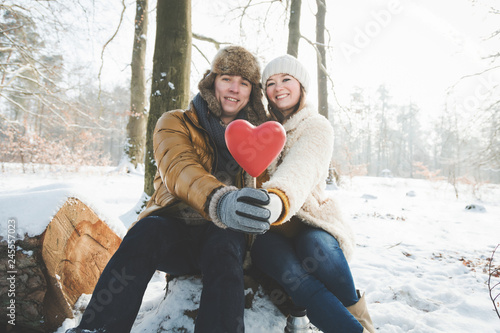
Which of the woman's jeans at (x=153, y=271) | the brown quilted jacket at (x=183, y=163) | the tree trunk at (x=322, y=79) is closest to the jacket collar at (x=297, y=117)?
the brown quilted jacket at (x=183, y=163)

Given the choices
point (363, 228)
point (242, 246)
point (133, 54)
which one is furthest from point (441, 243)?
point (133, 54)

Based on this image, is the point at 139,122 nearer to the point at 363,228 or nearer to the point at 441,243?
the point at 363,228

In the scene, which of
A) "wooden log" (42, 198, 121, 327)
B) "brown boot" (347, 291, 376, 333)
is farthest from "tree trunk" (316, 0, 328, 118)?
"wooden log" (42, 198, 121, 327)

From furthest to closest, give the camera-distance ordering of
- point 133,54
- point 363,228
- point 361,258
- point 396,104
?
1. point 396,104
2. point 133,54
3. point 363,228
4. point 361,258

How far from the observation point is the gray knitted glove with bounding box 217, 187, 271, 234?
3.55ft

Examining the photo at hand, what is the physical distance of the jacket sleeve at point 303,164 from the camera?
1.32 m

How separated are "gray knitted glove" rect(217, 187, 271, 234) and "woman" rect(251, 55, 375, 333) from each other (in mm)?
137

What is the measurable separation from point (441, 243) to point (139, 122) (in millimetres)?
8116

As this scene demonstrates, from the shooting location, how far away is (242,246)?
1424 mm

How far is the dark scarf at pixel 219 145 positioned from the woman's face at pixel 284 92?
490mm

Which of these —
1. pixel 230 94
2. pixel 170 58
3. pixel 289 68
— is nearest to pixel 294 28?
pixel 170 58

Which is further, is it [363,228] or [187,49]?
[363,228]

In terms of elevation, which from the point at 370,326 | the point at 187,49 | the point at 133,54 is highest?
the point at 133,54

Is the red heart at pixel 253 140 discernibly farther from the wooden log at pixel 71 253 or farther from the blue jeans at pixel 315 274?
the wooden log at pixel 71 253
